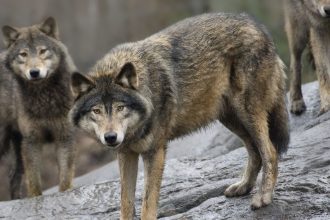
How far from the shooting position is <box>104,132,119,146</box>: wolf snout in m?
6.82

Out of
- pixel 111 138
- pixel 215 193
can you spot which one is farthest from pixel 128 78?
pixel 215 193

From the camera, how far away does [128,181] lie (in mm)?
7707

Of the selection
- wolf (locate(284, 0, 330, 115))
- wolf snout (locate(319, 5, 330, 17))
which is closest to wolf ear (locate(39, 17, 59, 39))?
wolf (locate(284, 0, 330, 115))

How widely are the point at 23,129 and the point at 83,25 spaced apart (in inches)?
388

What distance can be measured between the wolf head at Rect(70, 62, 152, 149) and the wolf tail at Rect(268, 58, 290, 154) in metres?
1.44

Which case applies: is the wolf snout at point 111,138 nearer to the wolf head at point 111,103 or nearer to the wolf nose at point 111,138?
the wolf nose at point 111,138

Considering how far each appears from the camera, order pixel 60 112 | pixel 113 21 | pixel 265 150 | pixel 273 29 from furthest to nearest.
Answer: pixel 113 21, pixel 273 29, pixel 60 112, pixel 265 150

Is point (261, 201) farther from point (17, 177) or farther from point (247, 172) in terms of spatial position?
point (17, 177)

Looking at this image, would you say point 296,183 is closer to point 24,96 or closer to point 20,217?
point 20,217

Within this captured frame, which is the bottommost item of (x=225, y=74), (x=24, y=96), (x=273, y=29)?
(x=273, y=29)

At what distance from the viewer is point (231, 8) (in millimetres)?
19828

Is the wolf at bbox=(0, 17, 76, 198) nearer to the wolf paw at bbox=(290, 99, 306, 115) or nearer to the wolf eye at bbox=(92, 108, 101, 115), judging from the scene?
the wolf paw at bbox=(290, 99, 306, 115)

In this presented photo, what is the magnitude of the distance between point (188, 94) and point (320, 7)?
8.61 feet

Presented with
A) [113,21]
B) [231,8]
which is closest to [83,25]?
[113,21]
